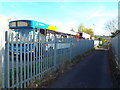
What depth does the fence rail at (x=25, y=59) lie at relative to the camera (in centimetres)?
352

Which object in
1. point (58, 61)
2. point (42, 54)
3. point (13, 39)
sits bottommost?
point (58, 61)

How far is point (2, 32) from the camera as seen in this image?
10.9 feet

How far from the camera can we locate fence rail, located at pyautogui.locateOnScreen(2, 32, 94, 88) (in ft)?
11.6

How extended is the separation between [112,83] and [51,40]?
3394 mm

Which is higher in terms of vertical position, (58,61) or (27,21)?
(27,21)

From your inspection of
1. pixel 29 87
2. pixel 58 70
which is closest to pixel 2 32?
pixel 29 87

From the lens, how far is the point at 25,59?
13.8 feet

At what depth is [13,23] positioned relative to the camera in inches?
381

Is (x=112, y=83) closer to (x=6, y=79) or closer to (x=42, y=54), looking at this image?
(x=42, y=54)

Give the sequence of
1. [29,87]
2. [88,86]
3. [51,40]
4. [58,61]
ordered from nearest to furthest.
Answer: [29,87] < [88,86] < [51,40] < [58,61]

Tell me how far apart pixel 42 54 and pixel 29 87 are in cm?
165

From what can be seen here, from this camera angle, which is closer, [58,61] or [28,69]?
[28,69]

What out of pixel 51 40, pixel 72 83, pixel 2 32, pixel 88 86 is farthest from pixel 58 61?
pixel 2 32

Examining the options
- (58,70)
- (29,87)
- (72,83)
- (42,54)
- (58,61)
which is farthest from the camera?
(58,61)
